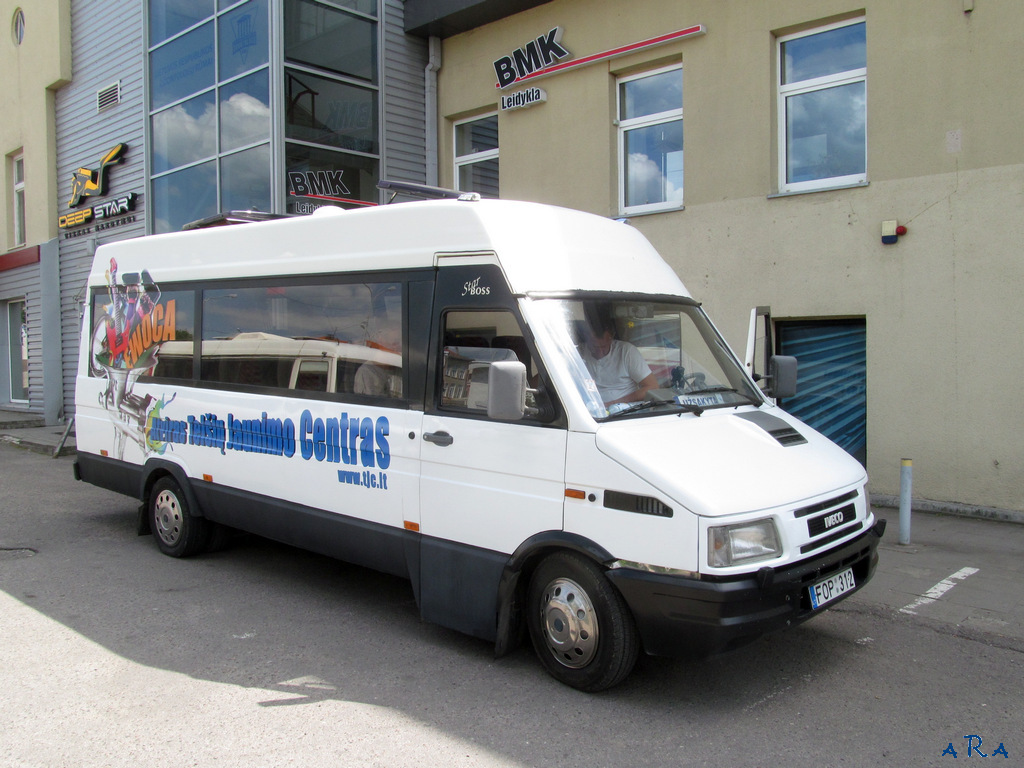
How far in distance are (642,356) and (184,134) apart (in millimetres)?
12228

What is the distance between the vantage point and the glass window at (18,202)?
19672mm

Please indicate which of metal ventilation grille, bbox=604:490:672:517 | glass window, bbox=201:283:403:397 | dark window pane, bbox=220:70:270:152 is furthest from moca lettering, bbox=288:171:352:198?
metal ventilation grille, bbox=604:490:672:517

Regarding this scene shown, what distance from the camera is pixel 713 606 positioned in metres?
3.59

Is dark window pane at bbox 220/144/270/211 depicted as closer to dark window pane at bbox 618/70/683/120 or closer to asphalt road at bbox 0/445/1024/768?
dark window pane at bbox 618/70/683/120

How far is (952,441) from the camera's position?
7.83 metres

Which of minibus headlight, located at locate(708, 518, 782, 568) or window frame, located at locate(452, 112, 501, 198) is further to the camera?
window frame, located at locate(452, 112, 501, 198)

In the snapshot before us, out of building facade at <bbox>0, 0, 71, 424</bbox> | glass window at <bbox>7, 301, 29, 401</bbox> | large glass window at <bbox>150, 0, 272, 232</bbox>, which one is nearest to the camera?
large glass window at <bbox>150, 0, 272, 232</bbox>

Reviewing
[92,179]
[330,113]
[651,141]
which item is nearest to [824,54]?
[651,141]

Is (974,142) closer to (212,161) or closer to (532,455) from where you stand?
(532,455)

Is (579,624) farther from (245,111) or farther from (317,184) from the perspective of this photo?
(245,111)

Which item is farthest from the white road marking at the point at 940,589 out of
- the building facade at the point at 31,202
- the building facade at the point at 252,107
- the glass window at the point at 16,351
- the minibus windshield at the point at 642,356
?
the glass window at the point at 16,351

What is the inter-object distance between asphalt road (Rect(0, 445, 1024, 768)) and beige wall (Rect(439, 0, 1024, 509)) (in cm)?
211

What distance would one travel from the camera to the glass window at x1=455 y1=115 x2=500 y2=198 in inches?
495

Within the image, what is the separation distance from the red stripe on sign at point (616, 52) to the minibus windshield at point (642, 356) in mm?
5625
